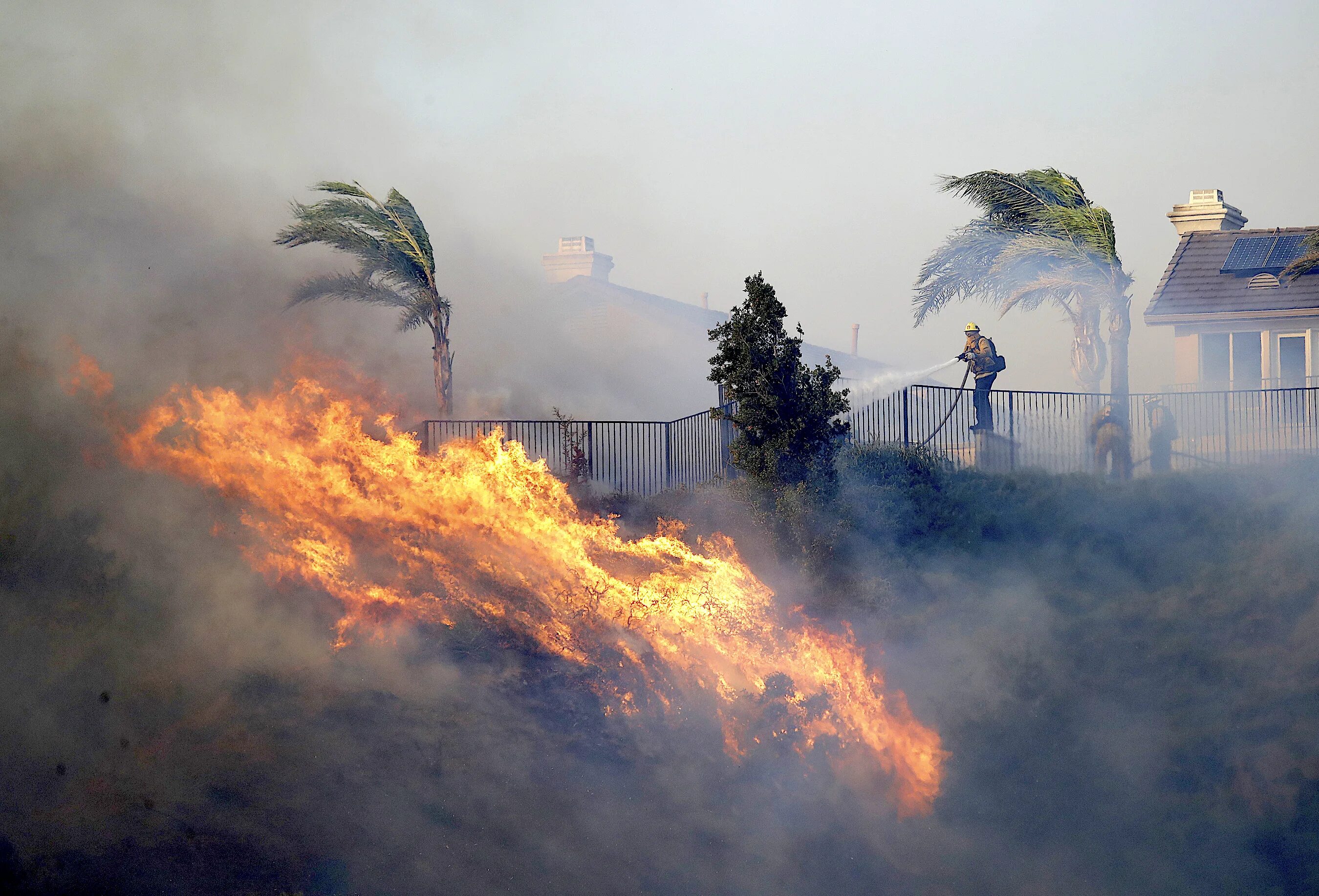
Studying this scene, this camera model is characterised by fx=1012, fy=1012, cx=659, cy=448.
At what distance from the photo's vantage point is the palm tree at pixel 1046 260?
1664 cm

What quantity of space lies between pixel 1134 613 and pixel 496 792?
7.73 m

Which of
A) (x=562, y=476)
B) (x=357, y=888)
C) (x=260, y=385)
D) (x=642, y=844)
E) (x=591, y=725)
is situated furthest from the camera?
(x=562, y=476)

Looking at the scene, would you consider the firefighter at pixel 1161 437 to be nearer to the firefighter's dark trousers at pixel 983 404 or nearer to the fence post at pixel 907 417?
the firefighter's dark trousers at pixel 983 404

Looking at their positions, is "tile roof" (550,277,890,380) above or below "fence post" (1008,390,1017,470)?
above

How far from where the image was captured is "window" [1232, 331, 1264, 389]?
840 inches

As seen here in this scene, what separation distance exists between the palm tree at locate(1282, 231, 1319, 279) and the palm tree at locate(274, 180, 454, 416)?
16.2m

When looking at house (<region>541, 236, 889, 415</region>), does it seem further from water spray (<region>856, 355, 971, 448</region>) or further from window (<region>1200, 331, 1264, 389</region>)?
window (<region>1200, 331, 1264, 389</region>)

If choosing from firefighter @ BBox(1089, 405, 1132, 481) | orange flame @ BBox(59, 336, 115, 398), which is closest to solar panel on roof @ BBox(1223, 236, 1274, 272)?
firefighter @ BBox(1089, 405, 1132, 481)

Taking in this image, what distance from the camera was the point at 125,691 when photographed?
10.4 m

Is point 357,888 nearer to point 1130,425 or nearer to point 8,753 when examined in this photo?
point 8,753

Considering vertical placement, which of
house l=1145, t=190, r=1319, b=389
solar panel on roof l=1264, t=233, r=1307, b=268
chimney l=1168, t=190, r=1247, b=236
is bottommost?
house l=1145, t=190, r=1319, b=389

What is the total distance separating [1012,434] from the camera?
53.5ft

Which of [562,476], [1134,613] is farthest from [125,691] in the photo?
[1134,613]

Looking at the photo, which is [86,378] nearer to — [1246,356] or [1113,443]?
[1113,443]
